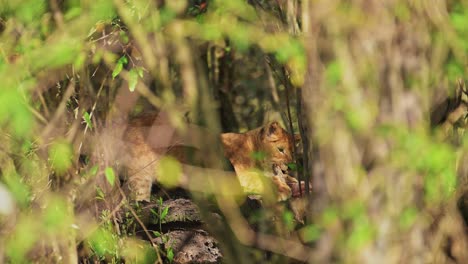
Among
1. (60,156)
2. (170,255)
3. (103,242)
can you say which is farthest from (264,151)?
(60,156)

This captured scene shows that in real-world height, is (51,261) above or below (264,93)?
above

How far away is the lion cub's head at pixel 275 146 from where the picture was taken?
5.90 m

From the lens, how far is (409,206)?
2834mm

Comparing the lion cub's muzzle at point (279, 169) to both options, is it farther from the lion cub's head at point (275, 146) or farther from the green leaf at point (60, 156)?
the green leaf at point (60, 156)

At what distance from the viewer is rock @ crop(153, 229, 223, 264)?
4570 millimetres

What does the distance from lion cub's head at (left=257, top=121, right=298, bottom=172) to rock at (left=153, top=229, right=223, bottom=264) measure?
1.32m

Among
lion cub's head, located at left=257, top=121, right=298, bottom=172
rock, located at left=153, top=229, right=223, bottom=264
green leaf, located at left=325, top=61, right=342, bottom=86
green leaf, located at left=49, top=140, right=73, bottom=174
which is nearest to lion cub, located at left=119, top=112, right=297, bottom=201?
lion cub's head, located at left=257, top=121, right=298, bottom=172

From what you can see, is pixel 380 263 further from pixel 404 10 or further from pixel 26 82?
pixel 26 82

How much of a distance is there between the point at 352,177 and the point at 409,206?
0.28m

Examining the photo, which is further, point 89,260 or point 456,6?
point 89,260

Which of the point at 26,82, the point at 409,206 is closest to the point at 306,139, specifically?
the point at 409,206

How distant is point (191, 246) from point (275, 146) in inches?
61.9

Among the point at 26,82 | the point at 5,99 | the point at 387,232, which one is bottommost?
the point at 387,232

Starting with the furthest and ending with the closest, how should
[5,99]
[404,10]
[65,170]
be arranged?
[65,170] → [404,10] → [5,99]
